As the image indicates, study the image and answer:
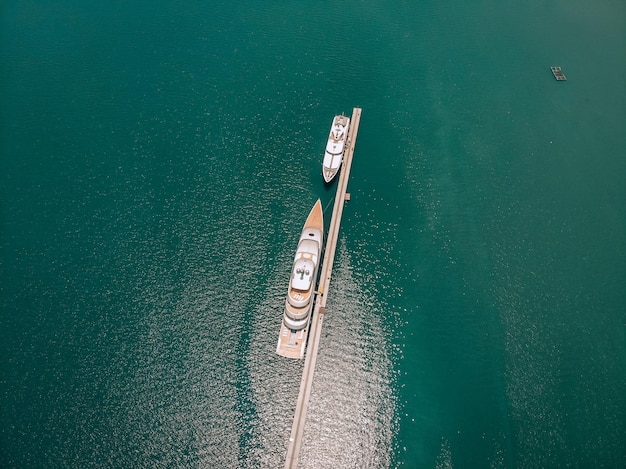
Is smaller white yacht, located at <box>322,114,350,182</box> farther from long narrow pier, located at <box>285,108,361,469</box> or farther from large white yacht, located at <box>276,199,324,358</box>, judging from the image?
large white yacht, located at <box>276,199,324,358</box>

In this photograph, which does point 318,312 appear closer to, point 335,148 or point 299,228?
point 299,228

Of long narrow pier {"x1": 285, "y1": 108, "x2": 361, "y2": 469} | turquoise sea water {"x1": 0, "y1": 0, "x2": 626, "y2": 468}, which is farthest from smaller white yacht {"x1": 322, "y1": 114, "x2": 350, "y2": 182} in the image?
turquoise sea water {"x1": 0, "y1": 0, "x2": 626, "y2": 468}

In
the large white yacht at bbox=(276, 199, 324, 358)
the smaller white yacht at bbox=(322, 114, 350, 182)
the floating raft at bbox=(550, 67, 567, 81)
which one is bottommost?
the large white yacht at bbox=(276, 199, 324, 358)

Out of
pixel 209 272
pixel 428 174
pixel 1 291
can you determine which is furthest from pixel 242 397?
pixel 428 174

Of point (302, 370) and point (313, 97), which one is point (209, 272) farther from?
point (313, 97)

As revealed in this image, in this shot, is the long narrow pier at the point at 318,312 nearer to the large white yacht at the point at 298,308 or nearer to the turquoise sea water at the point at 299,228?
the turquoise sea water at the point at 299,228

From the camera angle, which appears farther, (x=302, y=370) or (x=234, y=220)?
(x=234, y=220)
